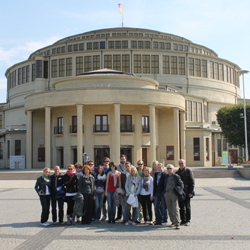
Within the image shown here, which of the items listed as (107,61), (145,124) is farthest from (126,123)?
(107,61)

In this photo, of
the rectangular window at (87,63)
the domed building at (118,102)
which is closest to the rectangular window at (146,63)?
the domed building at (118,102)

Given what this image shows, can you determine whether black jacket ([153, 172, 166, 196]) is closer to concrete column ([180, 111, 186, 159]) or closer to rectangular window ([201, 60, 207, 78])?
concrete column ([180, 111, 186, 159])

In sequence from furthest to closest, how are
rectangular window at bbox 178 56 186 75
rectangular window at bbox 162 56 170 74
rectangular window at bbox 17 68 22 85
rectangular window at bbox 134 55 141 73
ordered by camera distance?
rectangular window at bbox 17 68 22 85
rectangular window at bbox 178 56 186 75
rectangular window at bbox 162 56 170 74
rectangular window at bbox 134 55 141 73

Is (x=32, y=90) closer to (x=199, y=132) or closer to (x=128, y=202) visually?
(x=199, y=132)

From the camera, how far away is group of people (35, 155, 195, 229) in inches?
475

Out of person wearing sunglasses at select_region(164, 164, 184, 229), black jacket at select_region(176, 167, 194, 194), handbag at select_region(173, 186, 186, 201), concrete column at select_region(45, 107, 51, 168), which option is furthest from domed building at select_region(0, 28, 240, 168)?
handbag at select_region(173, 186, 186, 201)

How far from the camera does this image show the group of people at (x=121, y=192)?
475 inches

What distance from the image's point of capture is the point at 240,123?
43062mm

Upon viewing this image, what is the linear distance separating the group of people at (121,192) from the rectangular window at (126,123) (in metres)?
27.4

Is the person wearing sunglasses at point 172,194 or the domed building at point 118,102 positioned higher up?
the domed building at point 118,102

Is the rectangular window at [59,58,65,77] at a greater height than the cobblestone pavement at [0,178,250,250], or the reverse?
the rectangular window at [59,58,65,77]

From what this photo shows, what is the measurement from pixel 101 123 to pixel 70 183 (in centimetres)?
2796

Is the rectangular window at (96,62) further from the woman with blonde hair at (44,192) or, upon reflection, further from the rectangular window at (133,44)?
the woman with blonde hair at (44,192)

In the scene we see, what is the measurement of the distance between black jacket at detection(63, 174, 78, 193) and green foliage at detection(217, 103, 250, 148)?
33.2 m
